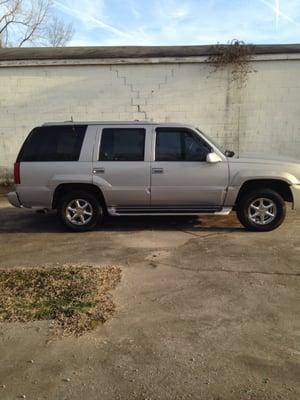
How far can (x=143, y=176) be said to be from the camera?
8.24 metres

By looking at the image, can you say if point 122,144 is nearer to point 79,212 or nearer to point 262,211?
point 79,212

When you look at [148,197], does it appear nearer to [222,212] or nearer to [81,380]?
[222,212]

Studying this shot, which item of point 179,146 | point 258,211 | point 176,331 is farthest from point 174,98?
point 176,331

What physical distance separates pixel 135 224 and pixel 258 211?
2.17 m

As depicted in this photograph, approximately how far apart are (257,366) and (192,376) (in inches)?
20.5

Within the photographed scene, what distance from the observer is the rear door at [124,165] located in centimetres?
826

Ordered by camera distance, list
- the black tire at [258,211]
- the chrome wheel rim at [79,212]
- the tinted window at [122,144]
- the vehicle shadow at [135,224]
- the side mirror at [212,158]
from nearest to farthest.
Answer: the side mirror at [212,158], the black tire at [258,211], the tinted window at [122,144], the chrome wheel rim at [79,212], the vehicle shadow at [135,224]

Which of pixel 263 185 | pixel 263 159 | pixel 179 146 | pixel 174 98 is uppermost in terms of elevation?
pixel 174 98

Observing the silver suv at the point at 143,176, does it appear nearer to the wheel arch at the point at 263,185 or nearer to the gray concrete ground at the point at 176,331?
the wheel arch at the point at 263,185

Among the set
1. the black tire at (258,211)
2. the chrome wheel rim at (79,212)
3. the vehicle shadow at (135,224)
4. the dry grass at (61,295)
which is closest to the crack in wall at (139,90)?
the vehicle shadow at (135,224)

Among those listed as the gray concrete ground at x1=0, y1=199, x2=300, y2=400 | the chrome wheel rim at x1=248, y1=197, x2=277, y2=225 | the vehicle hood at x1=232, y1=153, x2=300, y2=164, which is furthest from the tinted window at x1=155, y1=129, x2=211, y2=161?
the gray concrete ground at x1=0, y1=199, x2=300, y2=400

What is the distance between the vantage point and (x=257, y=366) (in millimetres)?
3875

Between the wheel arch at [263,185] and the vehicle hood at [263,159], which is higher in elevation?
the vehicle hood at [263,159]

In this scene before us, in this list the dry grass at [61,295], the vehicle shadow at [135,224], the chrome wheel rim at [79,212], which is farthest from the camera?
the vehicle shadow at [135,224]
